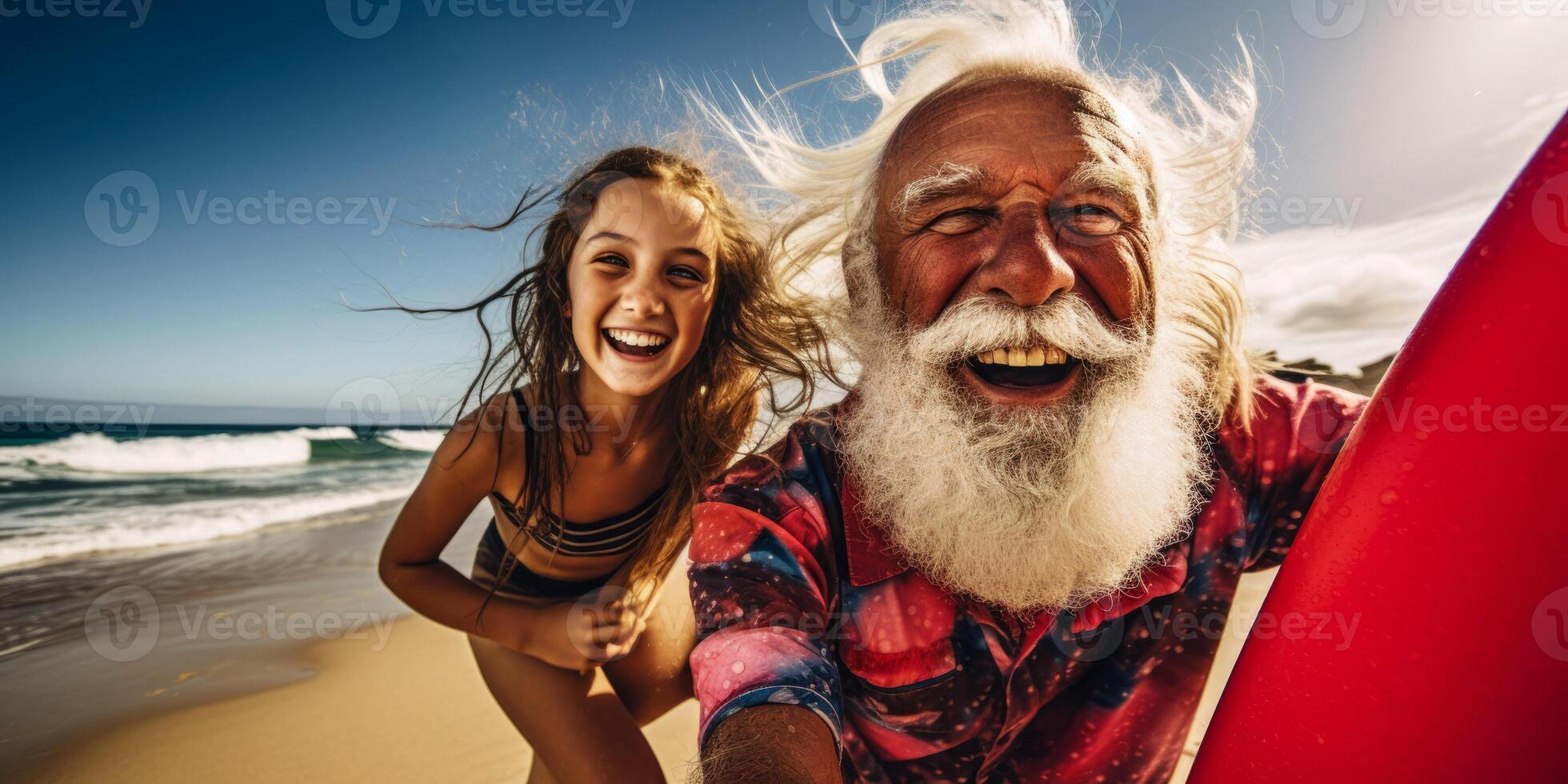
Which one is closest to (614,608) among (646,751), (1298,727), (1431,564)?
(646,751)

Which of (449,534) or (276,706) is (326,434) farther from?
(449,534)

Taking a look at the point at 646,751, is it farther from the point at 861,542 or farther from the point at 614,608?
the point at 861,542

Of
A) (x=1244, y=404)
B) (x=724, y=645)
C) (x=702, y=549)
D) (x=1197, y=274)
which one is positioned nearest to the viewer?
(x=724, y=645)

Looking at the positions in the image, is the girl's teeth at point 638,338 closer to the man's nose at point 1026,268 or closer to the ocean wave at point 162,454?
the man's nose at point 1026,268

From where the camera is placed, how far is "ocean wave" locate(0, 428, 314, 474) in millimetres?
14156

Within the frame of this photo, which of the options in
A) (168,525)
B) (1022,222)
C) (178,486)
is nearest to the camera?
(1022,222)

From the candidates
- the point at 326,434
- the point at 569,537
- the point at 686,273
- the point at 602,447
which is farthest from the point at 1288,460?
the point at 326,434

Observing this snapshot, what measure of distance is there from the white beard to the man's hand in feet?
2.31

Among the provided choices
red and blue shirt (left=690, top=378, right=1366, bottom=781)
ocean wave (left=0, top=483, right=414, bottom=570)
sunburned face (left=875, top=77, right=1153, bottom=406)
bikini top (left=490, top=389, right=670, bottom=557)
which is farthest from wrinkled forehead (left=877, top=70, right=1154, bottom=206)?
ocean wave (left=0, top=483, right=414, bottom=570)

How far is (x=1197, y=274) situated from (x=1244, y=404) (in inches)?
22.3

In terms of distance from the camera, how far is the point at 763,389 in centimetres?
331

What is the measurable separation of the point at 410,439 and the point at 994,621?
23.8 m

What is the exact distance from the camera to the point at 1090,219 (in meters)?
2.04

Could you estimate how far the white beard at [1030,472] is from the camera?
1929 millimetres
